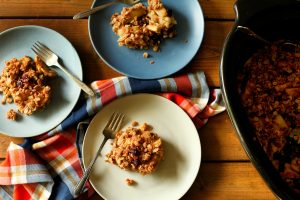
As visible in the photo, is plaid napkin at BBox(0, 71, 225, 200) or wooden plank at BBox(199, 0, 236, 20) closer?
plaid napkin at BBox(0, 71, 225, 200)

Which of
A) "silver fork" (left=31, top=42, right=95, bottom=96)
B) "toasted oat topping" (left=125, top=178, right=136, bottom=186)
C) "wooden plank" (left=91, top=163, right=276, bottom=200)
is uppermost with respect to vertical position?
"silver fork" (left=31, top=42, right=95, bottom=96)

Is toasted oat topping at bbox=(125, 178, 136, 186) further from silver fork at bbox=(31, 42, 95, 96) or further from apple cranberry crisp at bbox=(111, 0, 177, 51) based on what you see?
apple cranberry crisp at bbox=(111, 0, 177, 51)

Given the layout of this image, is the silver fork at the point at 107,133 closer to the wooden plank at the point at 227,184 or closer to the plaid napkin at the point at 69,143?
the plaid napkin at the point at 69,143

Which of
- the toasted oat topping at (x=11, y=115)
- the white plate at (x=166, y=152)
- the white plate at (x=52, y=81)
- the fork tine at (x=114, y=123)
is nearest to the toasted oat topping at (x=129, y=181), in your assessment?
the white plate at (x=166, y=152)

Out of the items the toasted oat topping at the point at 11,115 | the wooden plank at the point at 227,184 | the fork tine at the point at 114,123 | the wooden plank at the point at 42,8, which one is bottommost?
the wooden plank at the point at 227,184

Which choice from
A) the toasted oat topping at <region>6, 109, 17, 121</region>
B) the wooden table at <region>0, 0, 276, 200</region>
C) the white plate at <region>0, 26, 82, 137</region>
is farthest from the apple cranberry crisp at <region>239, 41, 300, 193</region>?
the toasted oat topping at <region>6, 109, 17, 121</region>

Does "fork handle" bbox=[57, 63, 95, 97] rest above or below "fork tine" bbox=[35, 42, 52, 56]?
below

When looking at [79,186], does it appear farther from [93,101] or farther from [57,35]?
[57,35]

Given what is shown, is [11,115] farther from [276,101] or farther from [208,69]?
[276,101]
